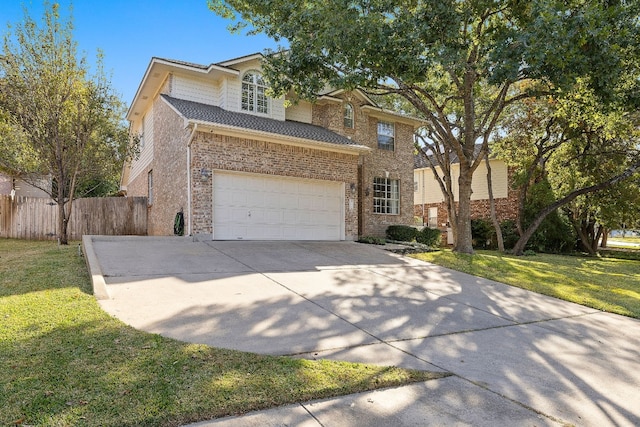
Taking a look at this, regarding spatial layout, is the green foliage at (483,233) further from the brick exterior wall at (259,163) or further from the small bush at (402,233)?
the brick exterior wall at (259,163)

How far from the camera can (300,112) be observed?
16.6 meters

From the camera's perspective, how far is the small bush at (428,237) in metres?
17.5

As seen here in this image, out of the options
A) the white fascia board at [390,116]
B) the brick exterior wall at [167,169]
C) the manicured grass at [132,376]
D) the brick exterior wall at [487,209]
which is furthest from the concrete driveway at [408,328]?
the brick exterior wall at [487,209]

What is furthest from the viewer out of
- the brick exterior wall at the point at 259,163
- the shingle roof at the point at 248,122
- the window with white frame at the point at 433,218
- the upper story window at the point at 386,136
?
the window with white frame at the point at 433,218

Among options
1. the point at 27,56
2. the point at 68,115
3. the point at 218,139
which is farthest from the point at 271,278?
the point at 27,56

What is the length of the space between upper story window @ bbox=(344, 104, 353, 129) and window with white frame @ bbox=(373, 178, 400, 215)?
2.64 metres

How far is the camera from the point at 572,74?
901cm

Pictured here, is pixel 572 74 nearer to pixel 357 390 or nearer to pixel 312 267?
pixel 312 267

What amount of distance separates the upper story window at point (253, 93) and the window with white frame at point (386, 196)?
231 inches

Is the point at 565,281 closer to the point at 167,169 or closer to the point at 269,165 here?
the point at 269,165

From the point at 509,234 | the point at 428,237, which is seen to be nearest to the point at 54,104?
the point at 428,237

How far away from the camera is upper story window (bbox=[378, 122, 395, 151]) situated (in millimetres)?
18125

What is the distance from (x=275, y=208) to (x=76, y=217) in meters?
8.94

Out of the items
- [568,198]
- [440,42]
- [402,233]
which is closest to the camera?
[440,42]
